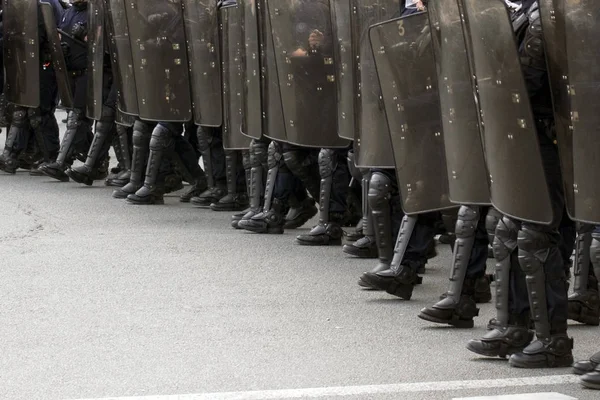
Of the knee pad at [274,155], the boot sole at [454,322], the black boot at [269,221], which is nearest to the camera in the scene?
the boot sole at [454,322]

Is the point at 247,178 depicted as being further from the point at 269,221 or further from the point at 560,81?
the point at 560,81

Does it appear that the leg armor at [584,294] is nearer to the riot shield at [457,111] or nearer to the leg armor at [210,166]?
the riot shield at [457,111]

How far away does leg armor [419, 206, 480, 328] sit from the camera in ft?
21.4

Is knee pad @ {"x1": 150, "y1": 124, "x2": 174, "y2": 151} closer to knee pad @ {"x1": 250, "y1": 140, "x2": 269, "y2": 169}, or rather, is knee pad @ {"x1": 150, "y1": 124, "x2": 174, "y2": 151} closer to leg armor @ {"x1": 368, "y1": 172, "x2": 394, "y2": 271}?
knee pad @ {"x1": 250, "y1": 140, "x2": 269, "y2": 169}

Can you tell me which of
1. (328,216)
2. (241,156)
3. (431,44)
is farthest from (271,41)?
(431,44)

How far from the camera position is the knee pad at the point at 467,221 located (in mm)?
6504

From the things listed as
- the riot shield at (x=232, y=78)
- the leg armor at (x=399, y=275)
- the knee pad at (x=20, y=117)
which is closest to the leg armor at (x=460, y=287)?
the leg armor at (x=399, y=275)

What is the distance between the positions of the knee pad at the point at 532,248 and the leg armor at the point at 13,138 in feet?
29.6

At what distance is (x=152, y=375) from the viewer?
569 cm

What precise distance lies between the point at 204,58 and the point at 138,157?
127 cm

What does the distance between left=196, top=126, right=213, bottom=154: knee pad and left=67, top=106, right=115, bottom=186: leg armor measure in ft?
5.48

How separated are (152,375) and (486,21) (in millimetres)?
1850

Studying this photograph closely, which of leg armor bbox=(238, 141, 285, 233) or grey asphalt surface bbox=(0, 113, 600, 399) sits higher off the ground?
leg armor bbox=(238, 141, 285, 233)

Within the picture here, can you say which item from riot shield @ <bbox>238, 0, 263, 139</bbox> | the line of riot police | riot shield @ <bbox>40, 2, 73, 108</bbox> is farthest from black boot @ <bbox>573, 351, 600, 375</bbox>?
riot shield @ <bbox>40, 2, 73, 108</bbox>
